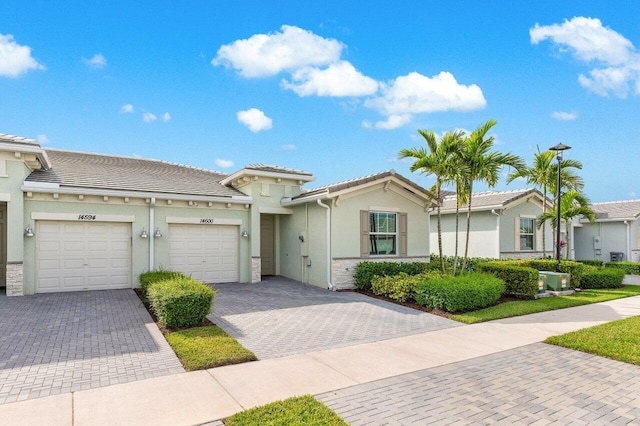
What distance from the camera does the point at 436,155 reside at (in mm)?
11961

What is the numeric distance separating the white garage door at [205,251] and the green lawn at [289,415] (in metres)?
10.4

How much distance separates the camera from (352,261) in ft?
44.3

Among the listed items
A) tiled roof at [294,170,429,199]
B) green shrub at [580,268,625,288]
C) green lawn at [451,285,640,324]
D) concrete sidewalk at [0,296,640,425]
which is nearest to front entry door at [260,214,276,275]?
tiled roof at [294,170,429,199]

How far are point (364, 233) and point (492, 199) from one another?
8.75m

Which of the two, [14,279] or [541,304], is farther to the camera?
[14,279]

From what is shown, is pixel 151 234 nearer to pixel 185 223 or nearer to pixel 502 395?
pixel 185 223

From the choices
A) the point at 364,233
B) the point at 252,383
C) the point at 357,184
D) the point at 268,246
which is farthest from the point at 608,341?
the point at 268,246

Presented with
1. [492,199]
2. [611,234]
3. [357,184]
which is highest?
[357,184]

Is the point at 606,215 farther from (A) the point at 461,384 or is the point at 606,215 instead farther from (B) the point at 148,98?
(B) the point at 148,98

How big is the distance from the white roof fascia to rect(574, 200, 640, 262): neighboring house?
879 inches

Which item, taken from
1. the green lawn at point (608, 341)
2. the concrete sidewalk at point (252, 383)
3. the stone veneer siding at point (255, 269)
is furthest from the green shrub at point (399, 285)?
the stone veneer siding at point (255, 269)

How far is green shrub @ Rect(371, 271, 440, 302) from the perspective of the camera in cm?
1098

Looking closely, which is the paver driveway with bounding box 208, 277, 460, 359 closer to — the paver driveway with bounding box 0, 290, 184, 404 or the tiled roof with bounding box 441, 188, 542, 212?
the paver driveway with bounding box 0, 290, 184, 404

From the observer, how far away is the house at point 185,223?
37.3 feet
